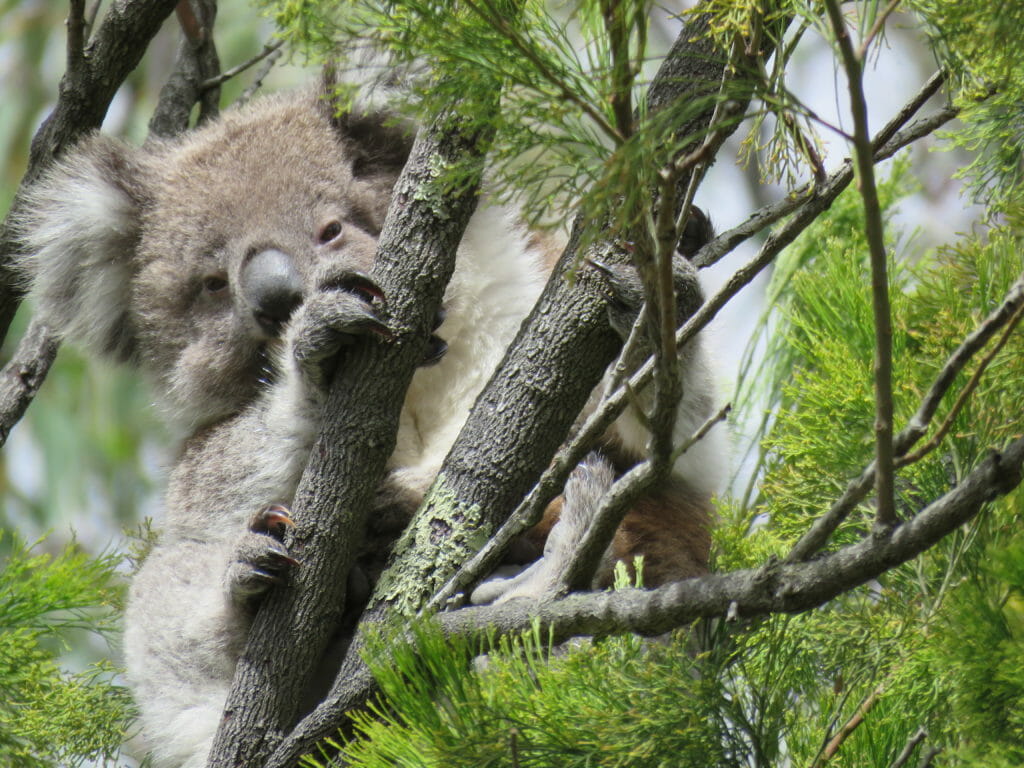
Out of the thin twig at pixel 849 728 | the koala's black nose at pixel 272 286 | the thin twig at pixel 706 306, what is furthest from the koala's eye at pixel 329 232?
the thin twig at pixel 849 728

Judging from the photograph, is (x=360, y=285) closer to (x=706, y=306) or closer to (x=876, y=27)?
(x=706, y=306)

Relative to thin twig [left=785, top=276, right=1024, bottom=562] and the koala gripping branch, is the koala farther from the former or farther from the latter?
thin twig [left=785, top=276, right=1024, bottom=562]

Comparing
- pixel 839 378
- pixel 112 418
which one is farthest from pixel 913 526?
pixel 112 418

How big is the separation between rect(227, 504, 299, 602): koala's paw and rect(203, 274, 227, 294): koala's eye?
81 centimetres

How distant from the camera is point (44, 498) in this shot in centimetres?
568

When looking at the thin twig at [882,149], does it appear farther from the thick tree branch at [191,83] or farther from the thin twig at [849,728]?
the thick tree branch at [191,83]

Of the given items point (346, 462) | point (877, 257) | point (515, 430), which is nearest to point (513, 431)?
point (515, 430)

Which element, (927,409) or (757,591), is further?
(757,591)

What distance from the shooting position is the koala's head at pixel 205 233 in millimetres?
2598

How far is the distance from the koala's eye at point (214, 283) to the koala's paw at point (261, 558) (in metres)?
0.81

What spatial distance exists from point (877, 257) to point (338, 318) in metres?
1.16

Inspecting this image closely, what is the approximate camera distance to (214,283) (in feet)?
8.91

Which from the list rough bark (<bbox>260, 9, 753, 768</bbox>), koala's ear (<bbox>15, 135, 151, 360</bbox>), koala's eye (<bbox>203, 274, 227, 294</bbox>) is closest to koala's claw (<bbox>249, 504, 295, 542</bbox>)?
rough bark (<bbox>260, 9, 753, 768</bbox>)

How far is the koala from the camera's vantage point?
93.0 inches
